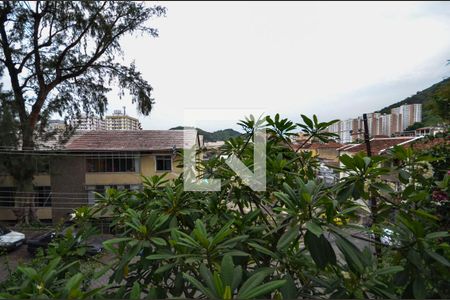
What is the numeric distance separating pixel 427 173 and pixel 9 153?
901 centimetres

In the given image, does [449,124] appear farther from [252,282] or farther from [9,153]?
[9,153]

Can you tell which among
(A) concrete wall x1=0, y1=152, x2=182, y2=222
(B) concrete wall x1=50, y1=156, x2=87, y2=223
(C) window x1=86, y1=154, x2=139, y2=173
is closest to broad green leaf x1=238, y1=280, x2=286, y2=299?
(C) window x1=86, y1=154, x2=139, y2=173

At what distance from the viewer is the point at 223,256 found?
2.13 feet

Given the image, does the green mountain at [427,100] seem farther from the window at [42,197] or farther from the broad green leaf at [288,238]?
the window at [42,197]

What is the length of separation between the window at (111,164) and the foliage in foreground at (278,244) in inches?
301

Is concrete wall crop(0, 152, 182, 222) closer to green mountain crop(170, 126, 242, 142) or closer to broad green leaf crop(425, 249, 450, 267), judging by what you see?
green mountain crop(170, 126, 242, 142)

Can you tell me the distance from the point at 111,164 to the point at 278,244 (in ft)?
29.5

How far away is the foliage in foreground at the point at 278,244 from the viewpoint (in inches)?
25.5

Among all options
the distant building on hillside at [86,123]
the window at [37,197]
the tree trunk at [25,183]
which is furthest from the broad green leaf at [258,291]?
the window at [37,197]

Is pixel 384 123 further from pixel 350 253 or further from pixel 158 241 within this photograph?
pixel 158 241

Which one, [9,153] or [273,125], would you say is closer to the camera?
[273,125]

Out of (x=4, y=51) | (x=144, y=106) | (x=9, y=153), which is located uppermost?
(x=4, y=51)

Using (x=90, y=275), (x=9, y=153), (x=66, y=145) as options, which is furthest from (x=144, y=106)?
(x=90, y=275)

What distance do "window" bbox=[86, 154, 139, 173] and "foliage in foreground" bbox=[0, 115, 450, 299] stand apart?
764cm
